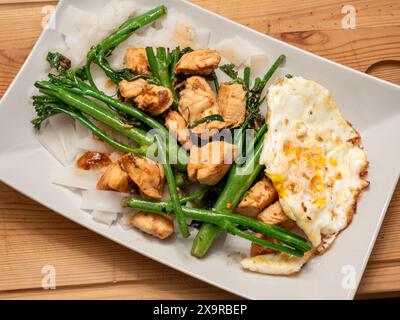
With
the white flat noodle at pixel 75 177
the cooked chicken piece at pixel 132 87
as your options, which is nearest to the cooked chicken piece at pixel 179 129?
the cooked chicken piece at pixel 132 87

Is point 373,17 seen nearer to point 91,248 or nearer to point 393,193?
point 393,193

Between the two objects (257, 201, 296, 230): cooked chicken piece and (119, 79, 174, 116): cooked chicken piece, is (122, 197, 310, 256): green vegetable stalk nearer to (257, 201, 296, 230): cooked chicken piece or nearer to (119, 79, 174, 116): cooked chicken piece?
(257, 201, 296, 230): cooked chicken piece

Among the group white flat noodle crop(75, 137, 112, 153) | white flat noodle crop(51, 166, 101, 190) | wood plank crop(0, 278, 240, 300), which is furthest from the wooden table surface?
white flat noodle crop(75, 137, 112, 153)

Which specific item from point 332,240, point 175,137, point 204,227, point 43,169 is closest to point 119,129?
point 175,137

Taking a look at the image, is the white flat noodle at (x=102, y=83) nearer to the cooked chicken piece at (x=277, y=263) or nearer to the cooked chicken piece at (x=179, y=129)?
the cooked chicken piece at (x=179, y=129)

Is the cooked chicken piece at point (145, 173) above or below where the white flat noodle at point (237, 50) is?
below

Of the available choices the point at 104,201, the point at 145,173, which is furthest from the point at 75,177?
the point at 145,173

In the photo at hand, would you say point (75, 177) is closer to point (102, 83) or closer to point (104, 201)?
point (104, 201)
